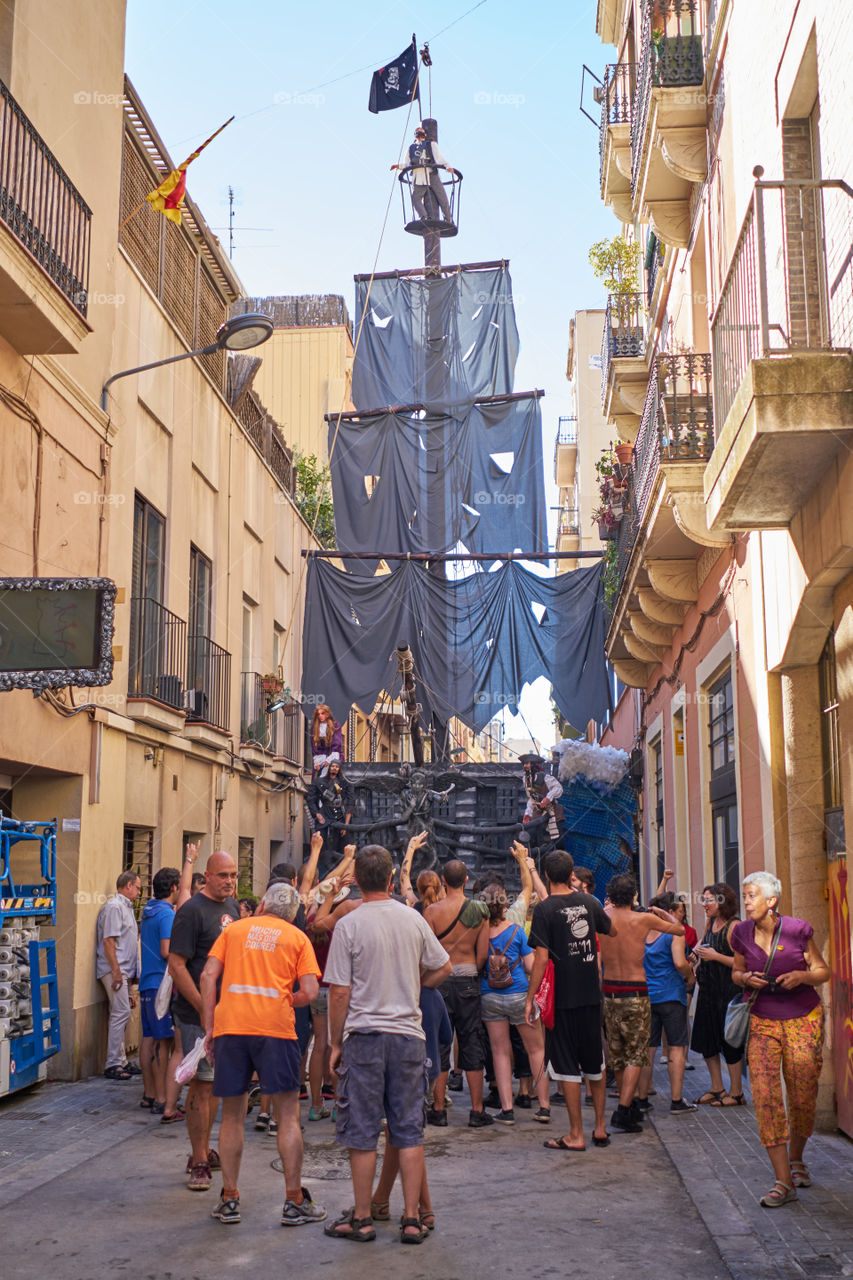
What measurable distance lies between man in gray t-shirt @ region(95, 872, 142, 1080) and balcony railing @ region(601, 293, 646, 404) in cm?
1041

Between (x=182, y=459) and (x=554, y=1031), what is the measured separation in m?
9.72

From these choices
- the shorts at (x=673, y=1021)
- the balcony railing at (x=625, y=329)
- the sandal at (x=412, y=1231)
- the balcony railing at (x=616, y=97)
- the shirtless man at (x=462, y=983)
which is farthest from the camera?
the balcony railing at (x=625, y=329)

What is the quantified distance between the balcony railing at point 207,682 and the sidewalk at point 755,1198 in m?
8.19

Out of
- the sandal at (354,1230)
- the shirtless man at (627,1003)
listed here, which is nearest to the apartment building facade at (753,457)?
the shirtless man at (627,1003)

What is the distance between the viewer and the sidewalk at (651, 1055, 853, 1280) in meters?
5.37

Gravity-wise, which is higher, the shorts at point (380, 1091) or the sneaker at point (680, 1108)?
the shorts at point (380, 1091)

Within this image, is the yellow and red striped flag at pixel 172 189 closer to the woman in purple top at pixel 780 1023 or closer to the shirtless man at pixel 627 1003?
the shirtless man at pixel 627 1003

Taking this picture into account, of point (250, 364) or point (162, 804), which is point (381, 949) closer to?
point (162, 804)

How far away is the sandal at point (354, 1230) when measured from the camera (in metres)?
5.84

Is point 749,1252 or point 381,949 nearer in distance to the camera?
point 749,1252

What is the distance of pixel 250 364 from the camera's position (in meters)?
19.5

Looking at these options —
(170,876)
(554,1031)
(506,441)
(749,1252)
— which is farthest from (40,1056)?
(506,441)

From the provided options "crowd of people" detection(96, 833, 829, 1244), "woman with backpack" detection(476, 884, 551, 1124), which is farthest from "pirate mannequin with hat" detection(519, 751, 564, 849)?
"woman with backpack" detection(476, 884, 551, 1124)

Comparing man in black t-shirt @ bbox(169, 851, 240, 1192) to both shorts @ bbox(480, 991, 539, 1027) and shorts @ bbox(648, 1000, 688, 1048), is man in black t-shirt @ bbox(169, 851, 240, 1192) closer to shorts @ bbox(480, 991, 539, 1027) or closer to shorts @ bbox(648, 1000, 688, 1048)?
shorts @ bbox(480, 991, 539, 1027)
